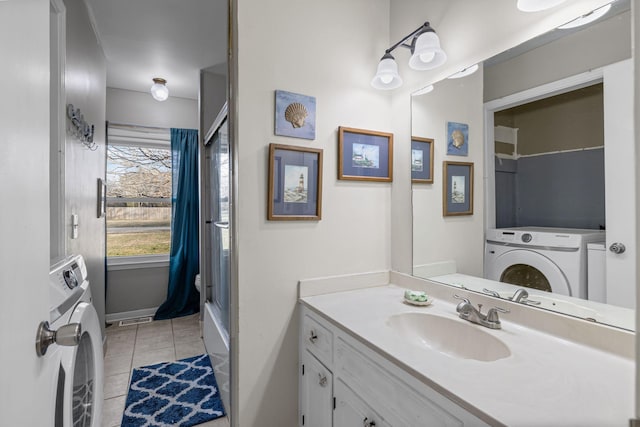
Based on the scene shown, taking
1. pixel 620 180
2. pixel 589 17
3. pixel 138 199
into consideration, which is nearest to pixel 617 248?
pixel 620 180

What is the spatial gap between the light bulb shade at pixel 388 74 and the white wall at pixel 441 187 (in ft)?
0.45

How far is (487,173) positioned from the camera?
133 cm

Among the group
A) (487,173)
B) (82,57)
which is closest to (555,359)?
(487,173)

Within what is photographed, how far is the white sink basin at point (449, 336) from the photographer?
1.10m

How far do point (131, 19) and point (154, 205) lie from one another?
203 cm

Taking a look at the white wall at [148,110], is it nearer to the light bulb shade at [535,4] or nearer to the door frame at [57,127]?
the door frame at [57,127]

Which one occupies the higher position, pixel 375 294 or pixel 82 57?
pixel 82 57

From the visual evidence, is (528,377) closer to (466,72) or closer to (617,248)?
(617,248)

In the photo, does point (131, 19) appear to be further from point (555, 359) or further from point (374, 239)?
point (555, 359)

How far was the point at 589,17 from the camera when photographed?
101 centimetres

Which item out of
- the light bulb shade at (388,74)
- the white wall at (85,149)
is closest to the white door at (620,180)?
the light bulb shade at (388,74)

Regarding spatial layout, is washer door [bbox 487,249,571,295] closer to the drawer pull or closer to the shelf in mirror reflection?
the shelf in mirror reflection

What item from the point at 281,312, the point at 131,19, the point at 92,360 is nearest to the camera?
the point at 92,360

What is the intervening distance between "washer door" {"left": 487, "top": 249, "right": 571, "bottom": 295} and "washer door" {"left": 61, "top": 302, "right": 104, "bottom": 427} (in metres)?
1.55
